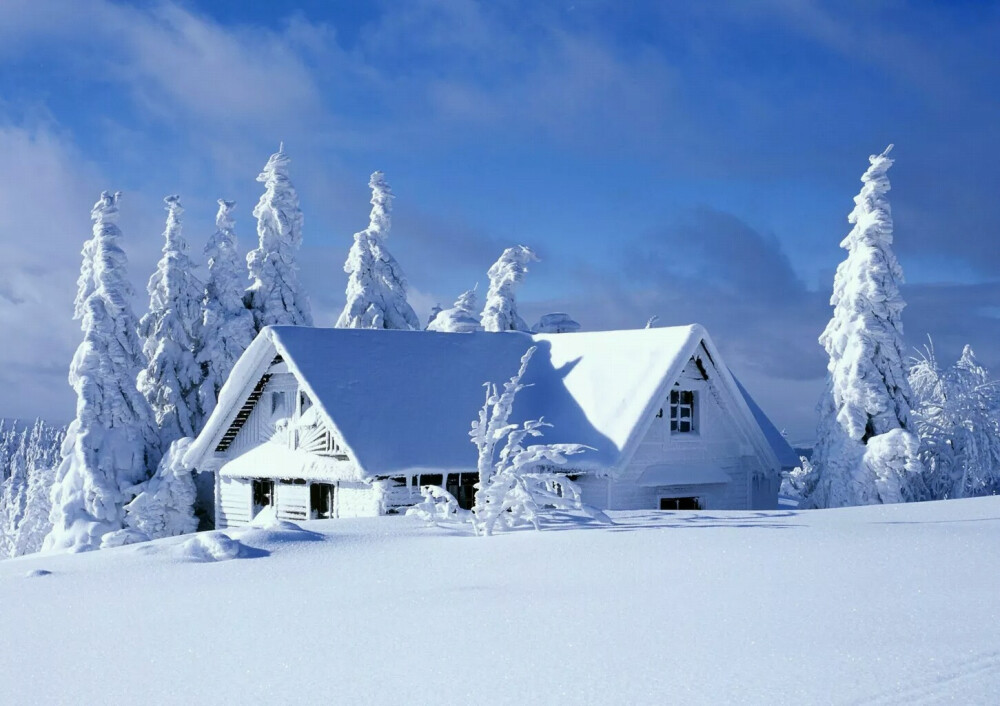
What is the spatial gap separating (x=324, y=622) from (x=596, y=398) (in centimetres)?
1487

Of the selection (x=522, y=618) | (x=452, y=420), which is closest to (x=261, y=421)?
(x=452, y=420)

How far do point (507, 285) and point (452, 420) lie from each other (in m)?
16.7

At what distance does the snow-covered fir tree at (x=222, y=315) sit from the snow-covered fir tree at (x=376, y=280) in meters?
4.44

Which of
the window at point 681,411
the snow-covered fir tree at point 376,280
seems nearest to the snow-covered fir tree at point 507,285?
the snow-covered fir tree at point 376,280

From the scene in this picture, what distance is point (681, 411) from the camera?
24.5 meters

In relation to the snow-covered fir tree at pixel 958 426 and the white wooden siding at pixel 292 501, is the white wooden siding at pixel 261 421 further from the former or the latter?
the snow-covered fir tree at pixel 958 426

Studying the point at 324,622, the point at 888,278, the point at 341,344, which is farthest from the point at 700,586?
the point at 888,278

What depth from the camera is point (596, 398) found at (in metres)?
23.8

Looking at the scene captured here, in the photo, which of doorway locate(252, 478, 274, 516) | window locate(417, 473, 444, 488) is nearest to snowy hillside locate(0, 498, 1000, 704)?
window locate(417, 473, 444, 488)

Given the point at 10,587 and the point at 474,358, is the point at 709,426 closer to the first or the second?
the point at 474,358

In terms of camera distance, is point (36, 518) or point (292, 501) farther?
point (36, 518)

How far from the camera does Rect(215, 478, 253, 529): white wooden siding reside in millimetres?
26078

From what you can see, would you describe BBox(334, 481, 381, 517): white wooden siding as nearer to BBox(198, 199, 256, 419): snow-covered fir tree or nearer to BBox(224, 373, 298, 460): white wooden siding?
BBox(224, 373, 298, 460): white wooden siding

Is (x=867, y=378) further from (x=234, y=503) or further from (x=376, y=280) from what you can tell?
(x=376, y=280)
